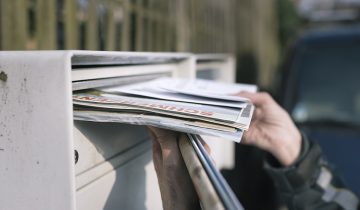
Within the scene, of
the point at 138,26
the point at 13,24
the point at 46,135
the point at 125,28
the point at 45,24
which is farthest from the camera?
the point at 138,26

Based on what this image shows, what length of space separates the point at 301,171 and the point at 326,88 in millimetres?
1520

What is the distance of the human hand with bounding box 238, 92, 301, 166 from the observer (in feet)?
5.42

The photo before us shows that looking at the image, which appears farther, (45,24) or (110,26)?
(110,26)

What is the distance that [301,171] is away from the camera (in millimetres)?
1646

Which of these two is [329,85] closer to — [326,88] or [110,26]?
[326,88]

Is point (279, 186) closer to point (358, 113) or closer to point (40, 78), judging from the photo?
point (40, 78)

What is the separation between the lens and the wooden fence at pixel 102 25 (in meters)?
1.61

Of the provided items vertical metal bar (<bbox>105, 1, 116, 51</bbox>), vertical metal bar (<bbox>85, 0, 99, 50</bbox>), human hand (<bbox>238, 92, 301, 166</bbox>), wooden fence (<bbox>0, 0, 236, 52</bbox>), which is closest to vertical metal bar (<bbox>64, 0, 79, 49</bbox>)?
wooden fence (<bbox>0, 0, 236, 52</bbox>)

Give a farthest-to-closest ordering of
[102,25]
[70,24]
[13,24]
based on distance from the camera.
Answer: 1. [102,25]
2. [70,24]
3. [13,24]

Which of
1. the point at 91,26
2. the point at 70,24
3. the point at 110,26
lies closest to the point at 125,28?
the point at 110,26

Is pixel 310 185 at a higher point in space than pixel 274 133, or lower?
lower

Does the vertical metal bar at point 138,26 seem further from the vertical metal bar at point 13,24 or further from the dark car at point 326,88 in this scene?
the dark car at point 326,88

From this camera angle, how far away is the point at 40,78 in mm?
807

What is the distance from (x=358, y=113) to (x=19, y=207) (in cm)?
252
